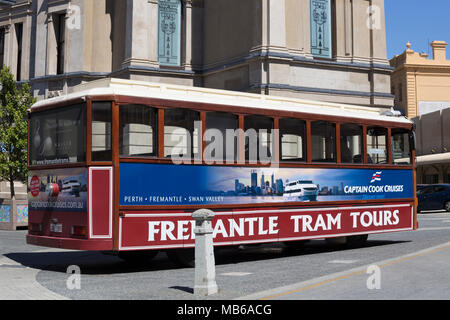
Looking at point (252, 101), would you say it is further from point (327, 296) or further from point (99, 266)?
point (327, 296)

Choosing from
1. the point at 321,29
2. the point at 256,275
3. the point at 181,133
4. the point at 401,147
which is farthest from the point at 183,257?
the point at 321,29

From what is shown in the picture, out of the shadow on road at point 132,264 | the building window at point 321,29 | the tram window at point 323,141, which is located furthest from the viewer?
the building window at point 321,29

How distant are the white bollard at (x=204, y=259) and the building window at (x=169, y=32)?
78.9 ft

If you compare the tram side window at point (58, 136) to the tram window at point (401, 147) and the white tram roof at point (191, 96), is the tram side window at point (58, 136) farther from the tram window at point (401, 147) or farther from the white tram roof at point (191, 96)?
the tram window at point (401, 147)

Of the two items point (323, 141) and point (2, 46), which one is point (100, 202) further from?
point (2, 46)

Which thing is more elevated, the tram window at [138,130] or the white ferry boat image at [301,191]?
the tram window at [138,130]

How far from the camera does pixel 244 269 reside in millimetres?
11922

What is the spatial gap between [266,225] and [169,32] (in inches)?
843

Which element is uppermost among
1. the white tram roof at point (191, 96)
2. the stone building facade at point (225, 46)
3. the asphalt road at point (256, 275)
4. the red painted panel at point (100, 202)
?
the stone building facade at point (225, 46)

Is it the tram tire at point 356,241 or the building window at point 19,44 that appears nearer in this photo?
the tram tire at point 356,241

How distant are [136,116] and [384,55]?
23.0m

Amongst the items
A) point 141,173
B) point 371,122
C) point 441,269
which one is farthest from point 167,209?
point 371,122

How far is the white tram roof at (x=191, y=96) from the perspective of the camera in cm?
1145

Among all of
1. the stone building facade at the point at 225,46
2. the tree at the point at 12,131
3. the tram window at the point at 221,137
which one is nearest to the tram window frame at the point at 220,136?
the tram window at the point at 221,137
